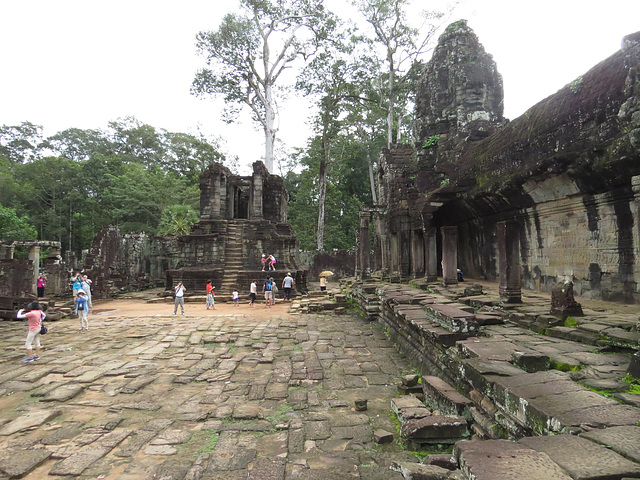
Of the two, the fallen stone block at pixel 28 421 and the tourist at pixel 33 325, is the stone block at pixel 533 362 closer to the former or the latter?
the fallen stone block at pixel 28 421

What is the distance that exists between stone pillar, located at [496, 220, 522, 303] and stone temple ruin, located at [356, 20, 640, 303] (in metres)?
A: 0.02

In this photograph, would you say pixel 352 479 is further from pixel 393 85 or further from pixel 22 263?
pixel 393 85

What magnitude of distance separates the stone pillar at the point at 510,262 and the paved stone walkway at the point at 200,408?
2277 millimetres

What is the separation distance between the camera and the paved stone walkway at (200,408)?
2.88m

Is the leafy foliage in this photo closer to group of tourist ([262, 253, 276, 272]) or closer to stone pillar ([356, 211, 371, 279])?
group of tourist ([262, 253, 276, 272])

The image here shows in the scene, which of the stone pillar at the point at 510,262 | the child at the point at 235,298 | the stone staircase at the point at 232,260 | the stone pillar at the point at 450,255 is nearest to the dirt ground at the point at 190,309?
the child at the point at 235,298

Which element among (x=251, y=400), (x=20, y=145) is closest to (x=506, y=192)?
Result: (x=251, y=400)

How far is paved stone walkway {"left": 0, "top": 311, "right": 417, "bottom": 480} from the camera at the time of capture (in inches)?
113

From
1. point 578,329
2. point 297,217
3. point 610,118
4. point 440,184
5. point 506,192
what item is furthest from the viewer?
point 297,217

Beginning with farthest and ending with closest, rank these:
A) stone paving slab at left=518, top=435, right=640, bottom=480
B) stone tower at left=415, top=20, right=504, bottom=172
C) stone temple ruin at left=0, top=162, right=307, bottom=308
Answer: stone temple ruin at left=0, top=162, right=307, bottom=308, stone tower at left=415, top=20, right=504, bottom=172, stone paving slab at left=518, top=435, right=640, bottom=480

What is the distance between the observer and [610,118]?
18.2 ft

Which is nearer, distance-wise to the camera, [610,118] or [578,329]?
[578,329]

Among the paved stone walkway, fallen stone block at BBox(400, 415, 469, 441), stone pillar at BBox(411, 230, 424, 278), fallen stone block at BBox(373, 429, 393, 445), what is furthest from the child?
fallen stone block at BBox(400, 415, 469, 441)

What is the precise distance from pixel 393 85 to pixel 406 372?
21.8 m
